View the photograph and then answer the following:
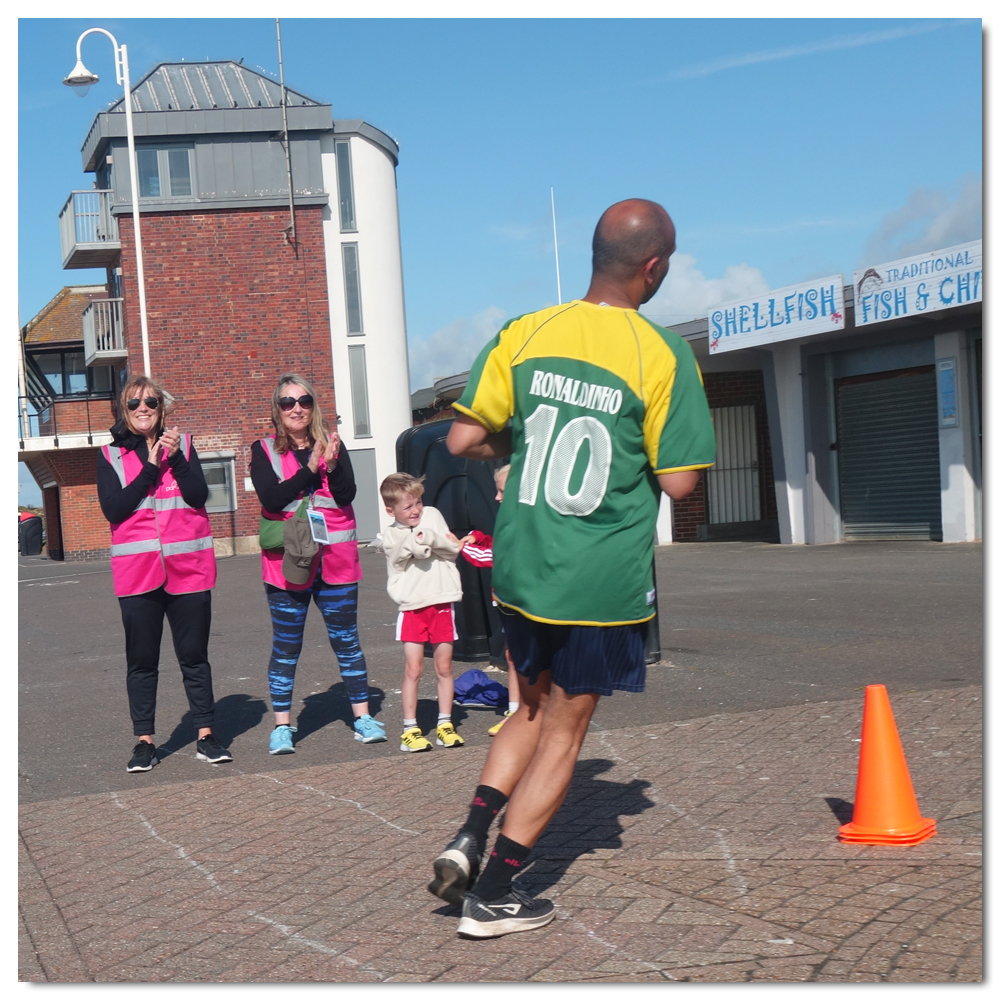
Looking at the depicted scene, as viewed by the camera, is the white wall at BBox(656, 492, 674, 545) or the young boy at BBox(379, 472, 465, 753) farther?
the white wall at BBox(656, 492, 674, 545)

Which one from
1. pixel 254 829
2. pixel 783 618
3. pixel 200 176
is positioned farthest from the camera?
pixel 200 176

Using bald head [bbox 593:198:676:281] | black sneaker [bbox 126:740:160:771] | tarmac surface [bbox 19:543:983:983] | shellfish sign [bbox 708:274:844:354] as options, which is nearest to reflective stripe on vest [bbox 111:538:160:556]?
black sneaker [bbox 126:740:160:771]

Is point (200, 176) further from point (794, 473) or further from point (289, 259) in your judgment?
point (794, 473)

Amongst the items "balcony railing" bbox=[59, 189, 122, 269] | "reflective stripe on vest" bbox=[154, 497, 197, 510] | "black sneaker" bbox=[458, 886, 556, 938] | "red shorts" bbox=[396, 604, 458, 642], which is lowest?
"black sneaker" bbox=[458, 886, 556, 938]

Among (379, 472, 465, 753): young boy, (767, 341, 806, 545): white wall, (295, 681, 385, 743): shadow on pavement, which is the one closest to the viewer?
(379, 472, 465, 753): young boy

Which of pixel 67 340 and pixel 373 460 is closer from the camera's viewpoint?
pixel 373 460

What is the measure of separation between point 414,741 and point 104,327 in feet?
111

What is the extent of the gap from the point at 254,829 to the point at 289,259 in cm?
3302

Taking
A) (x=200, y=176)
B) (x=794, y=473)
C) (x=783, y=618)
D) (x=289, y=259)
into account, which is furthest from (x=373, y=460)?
(x=783, y=618)

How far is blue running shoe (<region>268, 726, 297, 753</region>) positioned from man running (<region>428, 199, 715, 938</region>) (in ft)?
9.37

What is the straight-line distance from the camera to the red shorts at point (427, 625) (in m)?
6.41

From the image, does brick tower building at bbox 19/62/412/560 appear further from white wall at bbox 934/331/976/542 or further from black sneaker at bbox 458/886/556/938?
black sneaker at bbox 458/886/556/938

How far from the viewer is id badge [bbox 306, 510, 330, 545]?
242 inches

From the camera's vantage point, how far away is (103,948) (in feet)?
11.6
